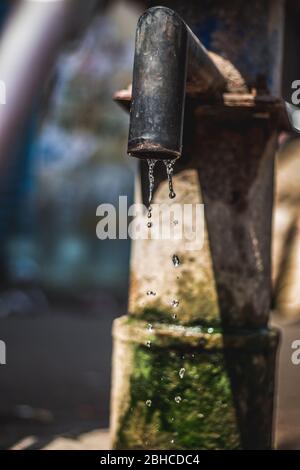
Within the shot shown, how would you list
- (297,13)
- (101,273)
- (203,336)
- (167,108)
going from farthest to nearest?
(101,273), (297,13), (203,336), (167,108)

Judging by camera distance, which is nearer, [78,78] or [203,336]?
[203,336]

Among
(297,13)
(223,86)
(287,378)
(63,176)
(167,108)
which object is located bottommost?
(287,378)

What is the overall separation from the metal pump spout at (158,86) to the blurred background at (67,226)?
1.02 meters

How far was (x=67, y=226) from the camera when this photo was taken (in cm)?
1416

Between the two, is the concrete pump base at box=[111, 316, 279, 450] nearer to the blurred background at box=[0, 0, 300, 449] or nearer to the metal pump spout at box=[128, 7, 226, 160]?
the blurred background at box=[0, 0, 300, 449]

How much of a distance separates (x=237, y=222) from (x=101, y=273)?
1126 cm

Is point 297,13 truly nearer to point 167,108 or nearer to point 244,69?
point 244,69

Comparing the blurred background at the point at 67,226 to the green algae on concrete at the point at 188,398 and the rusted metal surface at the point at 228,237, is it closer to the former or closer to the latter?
the rusted metal surface at the point at 228,237

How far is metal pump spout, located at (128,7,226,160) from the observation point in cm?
147

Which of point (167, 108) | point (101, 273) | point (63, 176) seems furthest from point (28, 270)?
point (167, 108)

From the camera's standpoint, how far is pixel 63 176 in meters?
15.1

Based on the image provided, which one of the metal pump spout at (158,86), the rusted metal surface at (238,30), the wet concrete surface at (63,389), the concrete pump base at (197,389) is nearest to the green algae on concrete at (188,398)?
the concrete pump base at (197,389)

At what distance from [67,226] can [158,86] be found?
12824 mm

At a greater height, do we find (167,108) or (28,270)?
(28,270)
